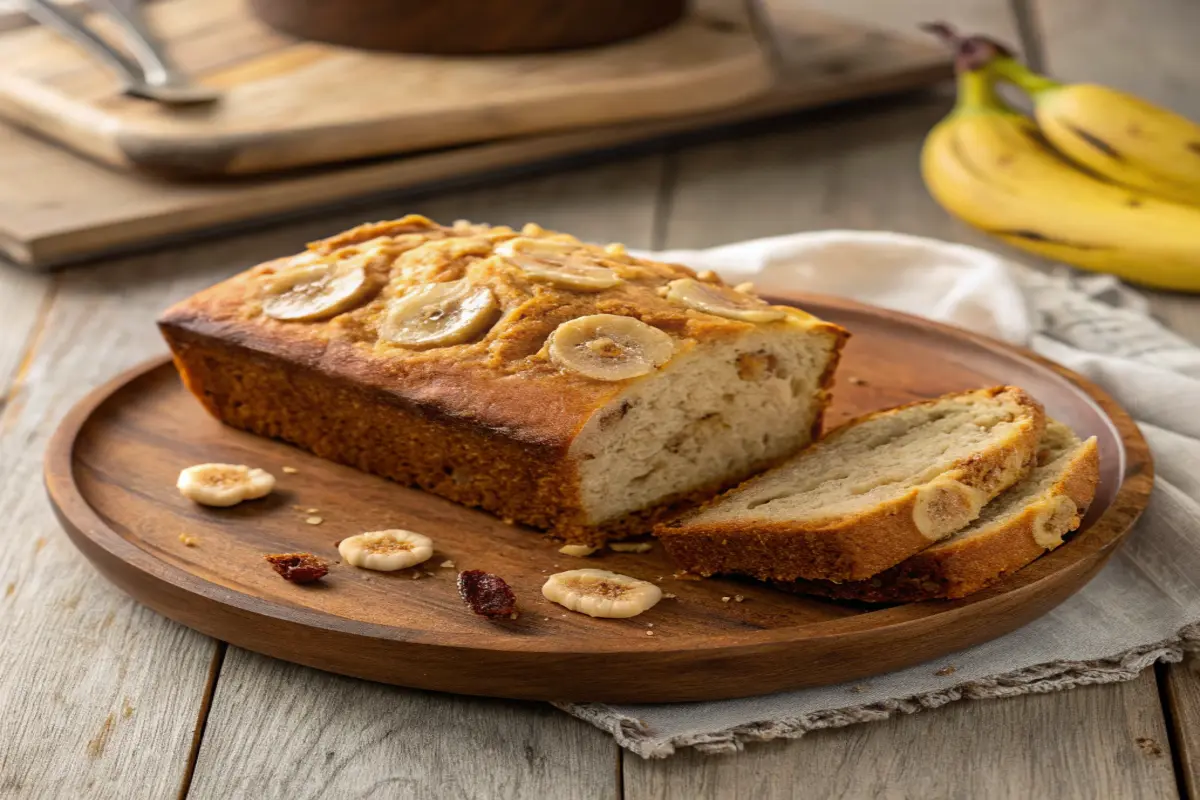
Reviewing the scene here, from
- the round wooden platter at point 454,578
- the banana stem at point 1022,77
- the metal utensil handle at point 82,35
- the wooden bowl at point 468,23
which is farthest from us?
the wooden bowl at point 468,23

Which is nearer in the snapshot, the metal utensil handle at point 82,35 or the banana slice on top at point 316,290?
the banana slice on top at point 316,290

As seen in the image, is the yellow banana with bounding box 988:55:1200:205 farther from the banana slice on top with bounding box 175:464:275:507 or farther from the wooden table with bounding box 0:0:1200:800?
the banana slice on top with bounding box 175:464:275:507

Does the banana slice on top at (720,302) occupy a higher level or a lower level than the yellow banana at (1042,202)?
higher

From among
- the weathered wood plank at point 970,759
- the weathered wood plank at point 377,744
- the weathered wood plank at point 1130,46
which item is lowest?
the weathered wood plank at point 1130,46

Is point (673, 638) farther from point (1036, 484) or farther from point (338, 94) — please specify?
point (338, 94)

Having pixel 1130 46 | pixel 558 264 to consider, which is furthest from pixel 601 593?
pixel 1130 46

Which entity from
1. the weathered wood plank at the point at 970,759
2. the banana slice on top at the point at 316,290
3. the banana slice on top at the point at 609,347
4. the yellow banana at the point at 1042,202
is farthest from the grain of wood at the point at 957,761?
the yellow banana at the point at 1042,202

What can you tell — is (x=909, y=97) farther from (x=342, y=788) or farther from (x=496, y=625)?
(x=342, y=788)

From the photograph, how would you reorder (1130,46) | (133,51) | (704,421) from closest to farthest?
(704,421) < (133,51) < (1130,46)

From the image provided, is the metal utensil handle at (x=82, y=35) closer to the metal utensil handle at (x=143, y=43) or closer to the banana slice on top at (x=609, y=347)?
the metal utensil handle at (x=143, y=43)
